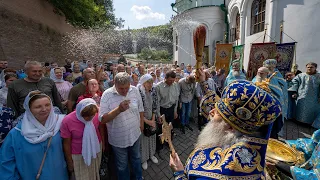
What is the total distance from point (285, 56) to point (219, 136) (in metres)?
8.24

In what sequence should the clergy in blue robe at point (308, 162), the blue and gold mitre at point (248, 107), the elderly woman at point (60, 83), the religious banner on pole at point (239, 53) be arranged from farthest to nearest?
the religious banner on pole at point (239, 53) → the elderly woman at point (60, 83) → the clergy in blue robe at point (308, 162) → the blue and gold mitre at point (248, 107)

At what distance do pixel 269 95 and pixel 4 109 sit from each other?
11.5 feet

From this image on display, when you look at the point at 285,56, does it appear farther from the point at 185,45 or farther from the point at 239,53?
the point at 185,45

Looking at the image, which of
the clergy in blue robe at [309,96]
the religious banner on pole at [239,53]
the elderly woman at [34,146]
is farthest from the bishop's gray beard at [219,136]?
the religious banner on pole at [239,53]

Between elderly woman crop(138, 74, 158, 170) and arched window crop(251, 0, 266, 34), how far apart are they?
10897 millimetres

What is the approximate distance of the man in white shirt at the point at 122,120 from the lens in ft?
8.00

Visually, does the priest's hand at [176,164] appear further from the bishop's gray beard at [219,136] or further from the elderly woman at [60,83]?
the elderly woman at [60,83]

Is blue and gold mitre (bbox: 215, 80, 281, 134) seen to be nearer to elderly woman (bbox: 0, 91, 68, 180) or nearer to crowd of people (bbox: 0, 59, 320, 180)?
crowd of people (bbox: 0, 59, 320, 180)

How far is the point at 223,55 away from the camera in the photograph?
399 inches

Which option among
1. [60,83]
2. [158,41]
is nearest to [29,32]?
[60,83]

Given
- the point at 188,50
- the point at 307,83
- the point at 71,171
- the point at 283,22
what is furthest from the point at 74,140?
the point at 188,50

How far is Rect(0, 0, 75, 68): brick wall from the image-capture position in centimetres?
895

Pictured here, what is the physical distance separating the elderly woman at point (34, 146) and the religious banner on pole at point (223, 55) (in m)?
9.78

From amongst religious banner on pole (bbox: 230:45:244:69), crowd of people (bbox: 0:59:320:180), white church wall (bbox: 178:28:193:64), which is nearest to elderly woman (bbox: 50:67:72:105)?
crowd of people (bbox: 0:59:320:180)
